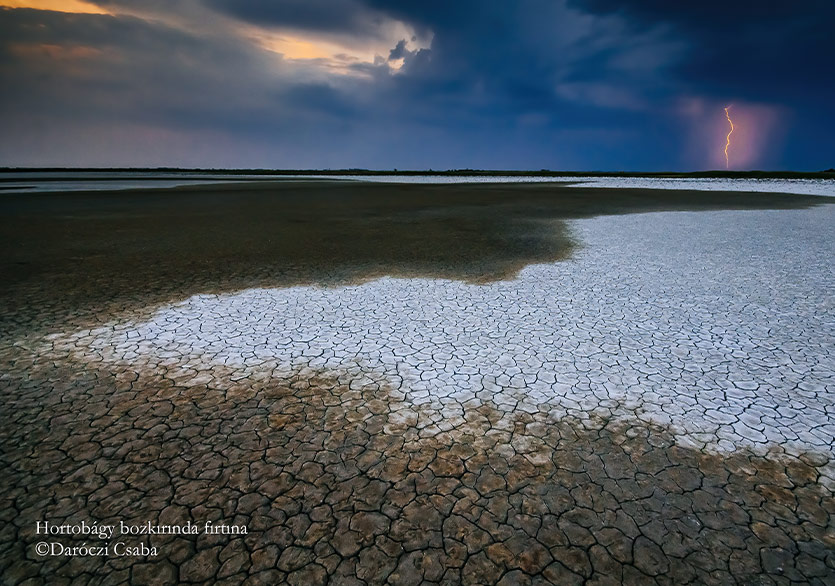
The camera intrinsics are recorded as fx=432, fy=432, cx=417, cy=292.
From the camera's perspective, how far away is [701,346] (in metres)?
6.35

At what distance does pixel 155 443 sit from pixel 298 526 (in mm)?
1925

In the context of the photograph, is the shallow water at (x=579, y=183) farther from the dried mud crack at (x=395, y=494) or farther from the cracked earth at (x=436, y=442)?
the dried mud crack at (x=395, y=494)

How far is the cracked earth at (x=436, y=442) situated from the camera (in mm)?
3000

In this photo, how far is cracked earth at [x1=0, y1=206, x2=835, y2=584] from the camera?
3.00 meters

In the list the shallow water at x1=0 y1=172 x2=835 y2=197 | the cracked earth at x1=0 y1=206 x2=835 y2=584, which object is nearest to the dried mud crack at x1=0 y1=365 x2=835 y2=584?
the cracked earth at x1=0 y1=206 x2=835 y2=584

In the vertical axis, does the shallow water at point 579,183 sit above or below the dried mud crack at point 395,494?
above

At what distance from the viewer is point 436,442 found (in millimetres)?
4223

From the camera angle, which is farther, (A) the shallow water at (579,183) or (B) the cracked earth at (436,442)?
(A) the shallow water at (579,183)

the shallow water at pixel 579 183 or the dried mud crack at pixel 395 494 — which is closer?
the dried mud crack at pixel 395 494

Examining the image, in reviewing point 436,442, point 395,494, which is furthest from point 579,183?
point 395,494

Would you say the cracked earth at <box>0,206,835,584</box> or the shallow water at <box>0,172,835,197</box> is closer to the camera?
the cracked earth at <box>0,206,835,584</box>

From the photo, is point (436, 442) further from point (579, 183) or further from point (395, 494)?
point (579, 183)

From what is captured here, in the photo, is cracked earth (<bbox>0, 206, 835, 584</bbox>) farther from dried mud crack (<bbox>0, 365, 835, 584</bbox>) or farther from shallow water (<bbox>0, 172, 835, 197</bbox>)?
shallow water (<bbox>0, 172, 835, 197</bbox>)

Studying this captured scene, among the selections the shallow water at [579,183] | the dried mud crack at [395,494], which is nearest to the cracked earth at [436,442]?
the dried mud crack at [395,494]
